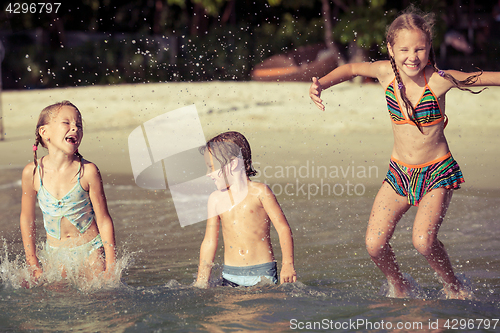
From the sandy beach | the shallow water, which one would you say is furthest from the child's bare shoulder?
the sandy beach

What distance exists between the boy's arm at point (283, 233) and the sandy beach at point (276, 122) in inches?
147

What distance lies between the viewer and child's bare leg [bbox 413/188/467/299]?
3.42 metres

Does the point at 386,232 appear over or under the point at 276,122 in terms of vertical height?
under

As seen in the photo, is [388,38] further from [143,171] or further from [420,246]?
[143,171]

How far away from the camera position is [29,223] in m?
3.60

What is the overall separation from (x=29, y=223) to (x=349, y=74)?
6.99 ft

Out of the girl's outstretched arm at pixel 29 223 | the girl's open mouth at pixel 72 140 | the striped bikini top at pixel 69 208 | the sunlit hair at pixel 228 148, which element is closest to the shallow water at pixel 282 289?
the girl's outstretched arm at pixel 29 223

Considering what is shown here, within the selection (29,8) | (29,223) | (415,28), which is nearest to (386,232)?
(415,28)

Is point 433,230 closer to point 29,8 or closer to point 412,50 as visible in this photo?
point 412,50

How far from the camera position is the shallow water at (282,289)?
10.6 ft

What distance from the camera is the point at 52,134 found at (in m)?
3.52

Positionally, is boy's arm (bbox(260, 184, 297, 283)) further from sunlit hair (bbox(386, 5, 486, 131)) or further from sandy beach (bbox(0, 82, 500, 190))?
sandy beach (bbox(0, 82, 500, 190))

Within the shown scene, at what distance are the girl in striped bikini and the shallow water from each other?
0.92 feet

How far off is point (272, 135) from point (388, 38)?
6606 millimetres
